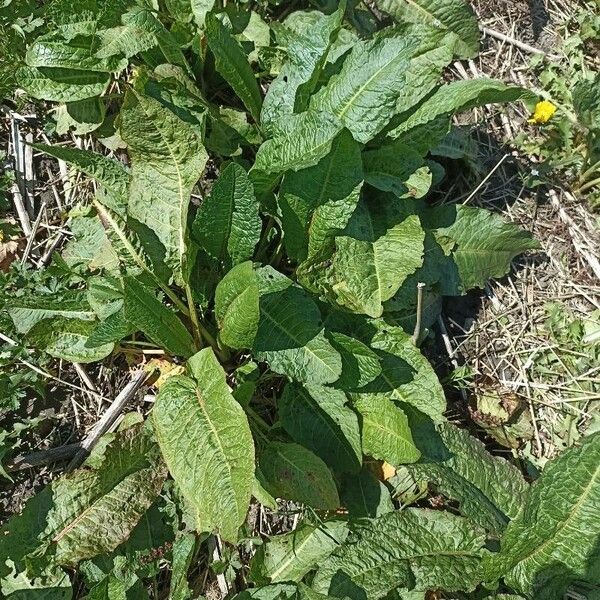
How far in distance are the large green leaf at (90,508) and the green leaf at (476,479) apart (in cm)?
94

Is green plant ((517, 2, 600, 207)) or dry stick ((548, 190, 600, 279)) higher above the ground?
green plant ((517, 2, 600, 207))

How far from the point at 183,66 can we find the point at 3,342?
126 centimetres

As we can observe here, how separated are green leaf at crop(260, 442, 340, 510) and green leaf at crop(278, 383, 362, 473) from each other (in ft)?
0.38

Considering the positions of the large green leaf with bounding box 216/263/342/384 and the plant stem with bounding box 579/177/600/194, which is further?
the plant stem with bounding box 579/177/600/194

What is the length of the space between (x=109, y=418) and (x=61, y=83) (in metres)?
1.26

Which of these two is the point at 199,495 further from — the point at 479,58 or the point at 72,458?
the point at 479,58

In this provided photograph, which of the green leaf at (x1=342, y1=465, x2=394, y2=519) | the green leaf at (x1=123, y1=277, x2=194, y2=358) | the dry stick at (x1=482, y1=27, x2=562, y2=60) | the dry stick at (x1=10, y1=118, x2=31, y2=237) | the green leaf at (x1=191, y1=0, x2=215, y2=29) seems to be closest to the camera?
the green leaf at (x1=123, y1=277, x2=194, y2=358)

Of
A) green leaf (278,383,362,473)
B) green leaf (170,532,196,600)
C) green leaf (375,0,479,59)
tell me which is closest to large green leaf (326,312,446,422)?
green leaf (278,383,362,473)

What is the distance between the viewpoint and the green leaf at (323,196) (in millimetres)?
2389

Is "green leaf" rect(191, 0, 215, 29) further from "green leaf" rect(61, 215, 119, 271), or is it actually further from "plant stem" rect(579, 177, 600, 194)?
"plant stem" rect(579, 177, 600, 194)

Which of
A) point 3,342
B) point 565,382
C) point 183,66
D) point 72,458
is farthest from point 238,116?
point 565,382

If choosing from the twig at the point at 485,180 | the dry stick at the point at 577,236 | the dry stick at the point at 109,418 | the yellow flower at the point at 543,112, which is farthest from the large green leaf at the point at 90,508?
the yellow flower at the point at 543,112

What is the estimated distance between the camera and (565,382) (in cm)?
301

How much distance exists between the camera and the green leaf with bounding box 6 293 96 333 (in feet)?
8.26
